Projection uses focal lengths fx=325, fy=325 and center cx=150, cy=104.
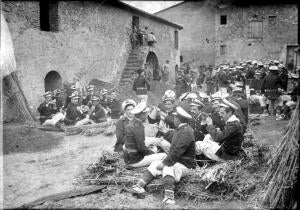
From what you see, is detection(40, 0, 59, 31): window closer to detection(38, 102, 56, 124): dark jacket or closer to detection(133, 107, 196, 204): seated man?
detection(38, 102, 56, 124): dark jacket

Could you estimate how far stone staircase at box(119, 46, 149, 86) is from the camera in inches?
705

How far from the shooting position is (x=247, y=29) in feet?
103

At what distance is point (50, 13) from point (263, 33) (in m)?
23.6

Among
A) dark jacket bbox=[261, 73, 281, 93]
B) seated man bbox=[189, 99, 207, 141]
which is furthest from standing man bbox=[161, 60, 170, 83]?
seated man bbox=[189, 99, 207, 141]

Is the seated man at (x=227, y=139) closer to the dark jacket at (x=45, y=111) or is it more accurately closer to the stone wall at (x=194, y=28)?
the dark jacket at (x=45, y=111)

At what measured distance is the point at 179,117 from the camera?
17.1 ft

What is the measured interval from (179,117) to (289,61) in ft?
98.4

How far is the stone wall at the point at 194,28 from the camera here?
103ft

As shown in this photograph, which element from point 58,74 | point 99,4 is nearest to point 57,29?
point 58,74

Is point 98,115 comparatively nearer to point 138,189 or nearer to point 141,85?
point 141,85

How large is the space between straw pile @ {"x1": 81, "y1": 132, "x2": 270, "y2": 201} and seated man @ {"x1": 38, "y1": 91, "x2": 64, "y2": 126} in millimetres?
4738

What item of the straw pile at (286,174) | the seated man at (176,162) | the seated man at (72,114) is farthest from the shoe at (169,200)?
the seated man at (72,114)

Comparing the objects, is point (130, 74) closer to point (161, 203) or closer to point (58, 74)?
point (58, 74)

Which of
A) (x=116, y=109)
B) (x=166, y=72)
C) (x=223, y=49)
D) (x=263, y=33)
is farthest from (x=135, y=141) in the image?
(x=263, y=33)
